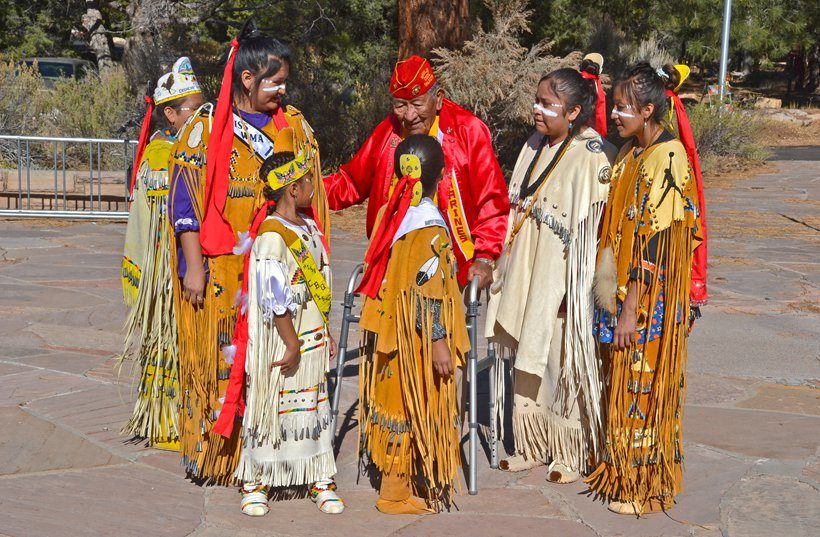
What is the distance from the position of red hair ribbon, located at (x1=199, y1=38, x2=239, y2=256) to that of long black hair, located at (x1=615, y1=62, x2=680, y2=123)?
5.26 feet

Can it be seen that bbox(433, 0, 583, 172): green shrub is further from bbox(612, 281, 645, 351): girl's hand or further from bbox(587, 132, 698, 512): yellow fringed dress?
bbox(612, 281, 645, 351): girl's hand

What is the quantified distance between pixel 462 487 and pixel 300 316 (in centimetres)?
114

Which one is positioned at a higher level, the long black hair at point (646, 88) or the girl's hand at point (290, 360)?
the long black hair at point (646, 88)

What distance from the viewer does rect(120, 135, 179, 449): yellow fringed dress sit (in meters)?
4.96

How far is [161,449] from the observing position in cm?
505

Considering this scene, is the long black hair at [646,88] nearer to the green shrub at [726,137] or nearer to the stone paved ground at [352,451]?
the stone paved ground at [352,451]

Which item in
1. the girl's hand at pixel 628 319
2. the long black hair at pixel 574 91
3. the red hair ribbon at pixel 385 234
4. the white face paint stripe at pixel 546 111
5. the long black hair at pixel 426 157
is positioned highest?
the long black hair at pixel 574 91

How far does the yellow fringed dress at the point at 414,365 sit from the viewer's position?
4.15 m

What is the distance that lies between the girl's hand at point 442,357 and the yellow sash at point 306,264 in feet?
1.55

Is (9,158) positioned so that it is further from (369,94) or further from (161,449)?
(161,449)

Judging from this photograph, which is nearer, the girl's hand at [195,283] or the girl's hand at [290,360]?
the girl's hand at [290,360]

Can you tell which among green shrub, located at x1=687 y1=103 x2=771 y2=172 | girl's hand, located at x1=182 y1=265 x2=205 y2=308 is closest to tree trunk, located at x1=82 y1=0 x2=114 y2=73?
green shrub, located at x1=687 y1=103 x2=771 y2=172

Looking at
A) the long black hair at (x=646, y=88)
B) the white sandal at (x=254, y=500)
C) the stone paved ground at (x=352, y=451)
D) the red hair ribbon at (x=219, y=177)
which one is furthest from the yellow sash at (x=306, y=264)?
the long black hair at (x=646, y=88)

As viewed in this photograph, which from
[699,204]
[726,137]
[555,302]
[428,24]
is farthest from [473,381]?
[726,137]
